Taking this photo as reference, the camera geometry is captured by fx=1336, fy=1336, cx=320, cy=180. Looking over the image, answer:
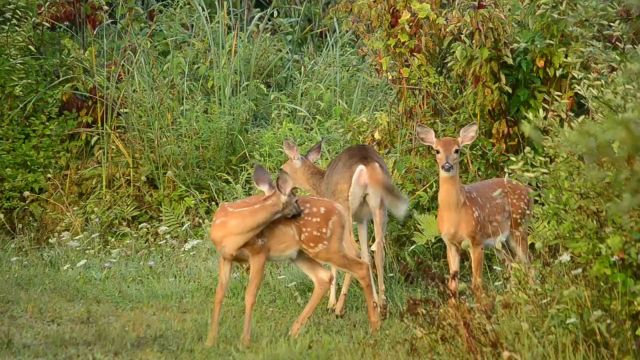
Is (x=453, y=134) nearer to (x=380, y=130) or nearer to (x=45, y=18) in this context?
(x=380, y=130)

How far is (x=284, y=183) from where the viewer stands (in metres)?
8.52

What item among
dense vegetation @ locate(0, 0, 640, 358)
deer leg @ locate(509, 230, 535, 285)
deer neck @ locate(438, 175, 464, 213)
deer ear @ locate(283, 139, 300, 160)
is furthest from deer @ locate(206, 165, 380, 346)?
deer ear @ locate(283, 139, 300, 160)

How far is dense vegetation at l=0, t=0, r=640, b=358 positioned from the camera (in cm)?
668

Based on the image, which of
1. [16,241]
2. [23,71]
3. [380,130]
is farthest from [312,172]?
[23,71]

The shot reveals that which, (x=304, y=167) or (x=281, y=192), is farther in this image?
(x=304, y=167)

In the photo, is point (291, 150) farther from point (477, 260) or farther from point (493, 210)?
point (477, 260)

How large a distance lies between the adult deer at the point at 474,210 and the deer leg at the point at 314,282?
0.90 metres

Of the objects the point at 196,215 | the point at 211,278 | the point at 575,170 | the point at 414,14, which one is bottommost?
the point at 196,215

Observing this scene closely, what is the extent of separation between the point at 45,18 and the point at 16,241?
287 centimetres

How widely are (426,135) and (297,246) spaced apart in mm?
1437

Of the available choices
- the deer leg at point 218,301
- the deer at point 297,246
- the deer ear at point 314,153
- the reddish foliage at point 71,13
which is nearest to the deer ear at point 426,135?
the deer at point 297,246

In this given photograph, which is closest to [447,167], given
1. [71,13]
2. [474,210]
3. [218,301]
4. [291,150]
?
[474,210]

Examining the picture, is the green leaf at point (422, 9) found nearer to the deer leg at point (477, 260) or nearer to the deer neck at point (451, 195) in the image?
the deer neck at point (451, 195)

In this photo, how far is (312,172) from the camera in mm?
10805
